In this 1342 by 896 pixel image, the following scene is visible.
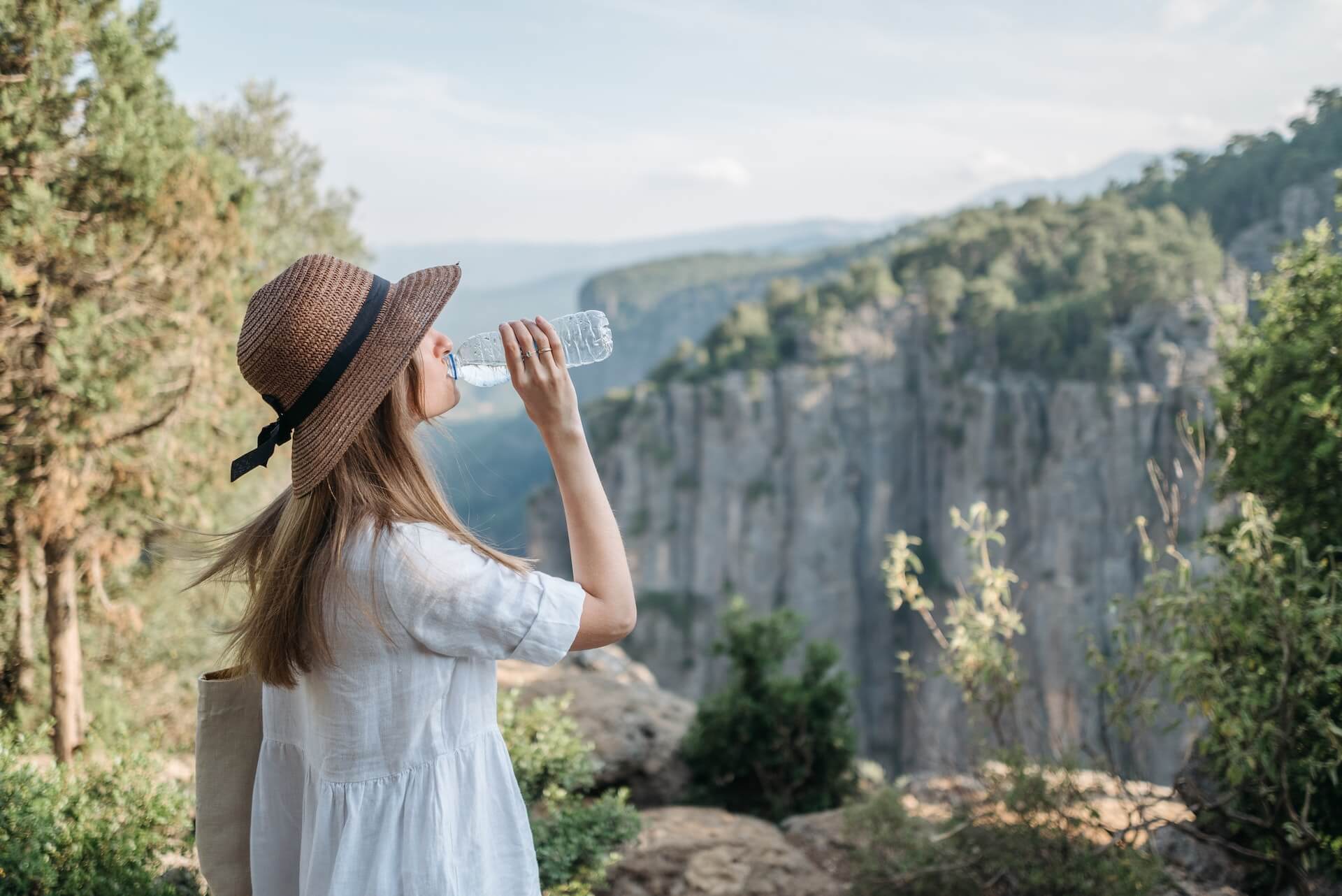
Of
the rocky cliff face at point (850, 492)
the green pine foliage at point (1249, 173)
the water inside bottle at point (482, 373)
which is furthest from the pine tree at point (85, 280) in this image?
the green pine foliage at point (1249, 173)

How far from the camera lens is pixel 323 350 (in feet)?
4.91

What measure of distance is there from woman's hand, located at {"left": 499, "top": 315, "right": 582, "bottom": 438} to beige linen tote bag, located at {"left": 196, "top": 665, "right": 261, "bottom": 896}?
30.6 inches

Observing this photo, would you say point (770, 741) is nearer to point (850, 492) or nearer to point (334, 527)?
point (334, 527)

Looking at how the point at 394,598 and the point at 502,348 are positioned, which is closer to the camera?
the point at 394,598

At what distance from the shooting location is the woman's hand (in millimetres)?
1531

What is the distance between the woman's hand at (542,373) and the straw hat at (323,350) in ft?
0.49

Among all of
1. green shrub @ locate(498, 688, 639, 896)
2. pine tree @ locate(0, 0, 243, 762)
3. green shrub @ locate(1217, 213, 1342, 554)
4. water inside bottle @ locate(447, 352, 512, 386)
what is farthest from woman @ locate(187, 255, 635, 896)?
pine tree @ locate(0, 0, 243, 762)

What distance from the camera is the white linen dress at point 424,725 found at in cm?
144

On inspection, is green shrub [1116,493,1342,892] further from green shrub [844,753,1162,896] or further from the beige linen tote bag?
the beige linen tote bag

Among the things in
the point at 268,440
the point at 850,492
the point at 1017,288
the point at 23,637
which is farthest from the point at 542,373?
the point at 850,492

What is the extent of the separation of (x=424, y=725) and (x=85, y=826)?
2.25m

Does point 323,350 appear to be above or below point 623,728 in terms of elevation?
above

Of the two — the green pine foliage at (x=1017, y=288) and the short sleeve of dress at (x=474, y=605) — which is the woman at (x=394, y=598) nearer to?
the short sleeve of dress at (x=474, y=605)

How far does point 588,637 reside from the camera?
1525mm
